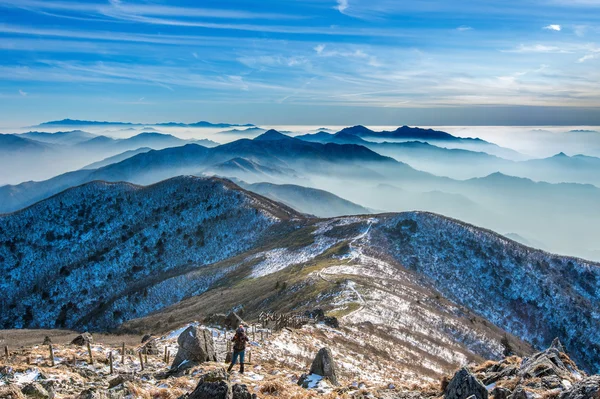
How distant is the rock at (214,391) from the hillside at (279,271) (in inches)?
1105

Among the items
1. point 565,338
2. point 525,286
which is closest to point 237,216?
point 525,286

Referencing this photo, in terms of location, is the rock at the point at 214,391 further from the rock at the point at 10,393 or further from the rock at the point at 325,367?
the rock at the point at 325,367

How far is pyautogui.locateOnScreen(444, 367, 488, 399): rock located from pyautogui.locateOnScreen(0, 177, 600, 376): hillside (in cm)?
2394

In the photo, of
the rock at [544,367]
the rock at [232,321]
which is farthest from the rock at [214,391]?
the rock at [232,321]

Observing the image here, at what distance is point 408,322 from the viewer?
1978 inches

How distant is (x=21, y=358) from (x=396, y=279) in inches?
2078

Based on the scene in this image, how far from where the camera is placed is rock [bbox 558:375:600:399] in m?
13.0

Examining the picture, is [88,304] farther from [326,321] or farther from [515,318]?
[515,318]

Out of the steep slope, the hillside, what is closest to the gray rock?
the hillside

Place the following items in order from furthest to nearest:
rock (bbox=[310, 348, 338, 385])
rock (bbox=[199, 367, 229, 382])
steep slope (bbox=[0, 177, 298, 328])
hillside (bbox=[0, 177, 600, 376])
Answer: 1. steep slope (bbox=[0, 177, 298, 328])
2. hillside (bbox=[0, 177, 600, 376])
3. rock (bbox=[310, 348, 338, 385])
4. rock (bbox=[199, 367, 229, 382])

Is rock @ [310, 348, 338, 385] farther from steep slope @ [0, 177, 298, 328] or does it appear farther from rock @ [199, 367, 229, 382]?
steep slope @ [0, 177, 298, 328]

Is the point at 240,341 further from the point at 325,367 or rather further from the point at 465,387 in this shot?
the point at 465,387

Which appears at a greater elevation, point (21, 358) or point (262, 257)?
point (21, 358)

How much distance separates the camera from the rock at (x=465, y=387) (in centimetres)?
1580
